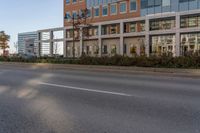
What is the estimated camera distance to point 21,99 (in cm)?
835

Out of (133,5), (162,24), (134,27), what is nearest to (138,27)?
(134,27)

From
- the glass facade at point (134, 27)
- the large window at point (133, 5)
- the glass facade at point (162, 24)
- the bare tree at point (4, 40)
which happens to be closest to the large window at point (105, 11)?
the glass facade at point (134, 27)

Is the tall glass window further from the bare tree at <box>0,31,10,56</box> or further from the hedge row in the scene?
the bare tree at <box>0,31,10,56</box>

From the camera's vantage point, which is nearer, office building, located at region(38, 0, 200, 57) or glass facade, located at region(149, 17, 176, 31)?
office building, located at region(38, 0, 200, 57)

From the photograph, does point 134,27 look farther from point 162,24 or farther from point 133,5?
point 162,24

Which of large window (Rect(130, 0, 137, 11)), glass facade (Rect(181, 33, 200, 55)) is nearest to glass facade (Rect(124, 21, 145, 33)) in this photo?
large window (Rect(130, 0, 137, 11))

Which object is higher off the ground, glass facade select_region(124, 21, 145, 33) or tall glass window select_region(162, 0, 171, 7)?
tall glass window select_region(162, 0, 171, 7)

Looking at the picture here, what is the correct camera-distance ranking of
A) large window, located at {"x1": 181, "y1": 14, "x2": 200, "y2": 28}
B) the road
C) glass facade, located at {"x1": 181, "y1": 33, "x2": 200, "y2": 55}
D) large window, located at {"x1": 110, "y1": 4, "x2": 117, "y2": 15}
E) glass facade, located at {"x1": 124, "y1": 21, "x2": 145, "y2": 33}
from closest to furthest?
the road → large window, located at {"x1": 181, "y1": 14, "x2": 200, "y2": 28} → glass facade, located at {"x1": 181, "y1": 33, "x2": 200, "y2": 55} → glass facade, located at {"x1": 124, "y1": 21, "x2": 145, "y2": 33} → large window, located at {"x1": 110, "y1": 4, "x2": 117, "y2": 15}

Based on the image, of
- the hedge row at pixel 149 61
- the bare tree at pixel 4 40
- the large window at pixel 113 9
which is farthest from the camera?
the bare tree at pixel 4 40

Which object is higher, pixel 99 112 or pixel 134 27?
pixel 134 27

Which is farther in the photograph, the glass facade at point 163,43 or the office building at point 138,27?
the glass facade at point 163,43

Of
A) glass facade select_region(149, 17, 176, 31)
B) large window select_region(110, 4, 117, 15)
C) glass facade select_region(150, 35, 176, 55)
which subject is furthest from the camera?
large window select_region(110, 4, 117, 15)

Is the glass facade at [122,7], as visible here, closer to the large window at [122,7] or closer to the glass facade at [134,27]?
the large window at [122,7]

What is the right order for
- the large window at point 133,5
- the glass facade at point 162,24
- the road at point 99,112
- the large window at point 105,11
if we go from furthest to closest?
the large window at point 105,11
the large window at point 133,5
the glass facade at point 162,24
the road at point 99,112
